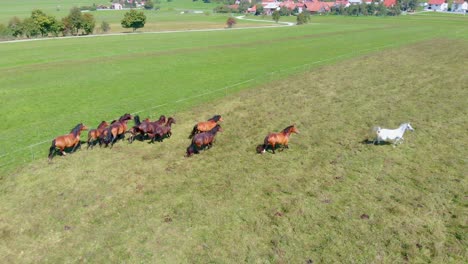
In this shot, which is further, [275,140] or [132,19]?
[132,19]

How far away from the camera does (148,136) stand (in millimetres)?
18422

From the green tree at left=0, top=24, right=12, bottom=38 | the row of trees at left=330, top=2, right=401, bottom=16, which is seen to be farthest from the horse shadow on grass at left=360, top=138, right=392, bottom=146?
the row of trees at left=330, top=2, right=401, bottom=16

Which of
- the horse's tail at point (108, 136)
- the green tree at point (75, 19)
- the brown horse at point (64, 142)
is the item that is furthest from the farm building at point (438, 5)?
the brown horse at point (64, 142)

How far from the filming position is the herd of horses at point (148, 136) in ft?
52.3

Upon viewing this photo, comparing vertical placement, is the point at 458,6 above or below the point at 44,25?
above

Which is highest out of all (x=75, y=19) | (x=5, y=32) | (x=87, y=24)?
(x=75, y=19)

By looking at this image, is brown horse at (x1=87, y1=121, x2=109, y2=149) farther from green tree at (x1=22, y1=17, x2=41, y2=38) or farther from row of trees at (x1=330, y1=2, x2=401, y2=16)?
row of trees at (x1=330, y1=2, x2=401, y2=16)

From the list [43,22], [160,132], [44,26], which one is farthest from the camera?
[44,26]

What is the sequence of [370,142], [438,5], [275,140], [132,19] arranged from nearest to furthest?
[275,140], [370,142], [132,19], [438,5]

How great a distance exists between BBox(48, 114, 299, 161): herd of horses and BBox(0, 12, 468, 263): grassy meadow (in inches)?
20.7

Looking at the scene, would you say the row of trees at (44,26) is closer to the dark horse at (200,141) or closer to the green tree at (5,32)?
→ the green tree at (5,32)

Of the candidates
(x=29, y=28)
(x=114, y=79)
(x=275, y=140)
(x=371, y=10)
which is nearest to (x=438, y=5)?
(x=371, y=10)

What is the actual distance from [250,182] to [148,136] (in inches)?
287

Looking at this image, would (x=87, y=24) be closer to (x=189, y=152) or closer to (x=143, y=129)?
(x=143, y=129)
